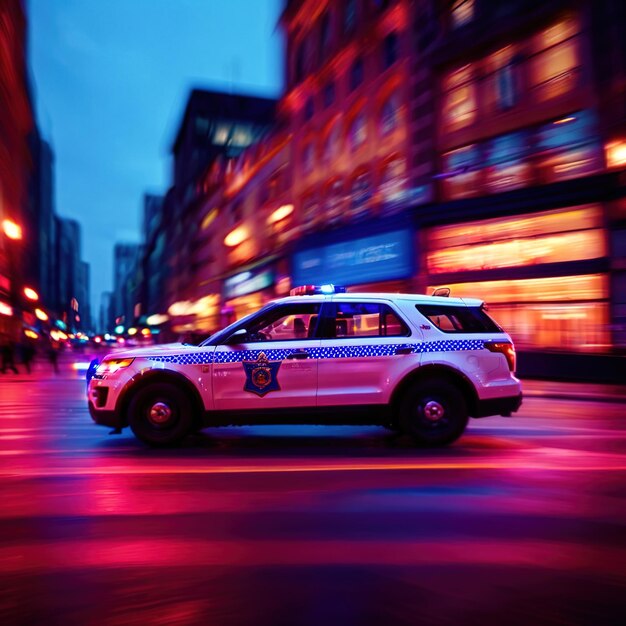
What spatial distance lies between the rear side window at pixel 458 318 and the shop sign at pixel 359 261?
17.9 meters

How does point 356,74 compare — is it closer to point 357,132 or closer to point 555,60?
point 357,132

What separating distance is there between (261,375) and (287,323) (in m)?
0.72

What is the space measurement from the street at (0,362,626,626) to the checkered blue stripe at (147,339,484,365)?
1057 mm

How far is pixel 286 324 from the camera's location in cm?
748

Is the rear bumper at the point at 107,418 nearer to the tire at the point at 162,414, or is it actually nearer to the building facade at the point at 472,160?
the tire at the point at 162,414

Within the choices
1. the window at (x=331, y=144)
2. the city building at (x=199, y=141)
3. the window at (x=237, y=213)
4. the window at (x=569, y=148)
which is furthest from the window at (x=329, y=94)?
the city building at (x=199, y=141)

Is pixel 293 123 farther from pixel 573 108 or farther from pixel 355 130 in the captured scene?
pixel 573 108

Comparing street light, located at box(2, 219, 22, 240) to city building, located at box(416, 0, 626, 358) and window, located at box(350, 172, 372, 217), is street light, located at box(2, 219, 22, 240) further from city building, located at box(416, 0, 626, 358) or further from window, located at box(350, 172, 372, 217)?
→ city building, located at box(416, 0, 626, 358)

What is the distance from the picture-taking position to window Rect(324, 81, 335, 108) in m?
33.2

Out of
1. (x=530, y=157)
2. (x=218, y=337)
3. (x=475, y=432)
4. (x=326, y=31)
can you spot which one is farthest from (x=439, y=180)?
(x=218, y=337)

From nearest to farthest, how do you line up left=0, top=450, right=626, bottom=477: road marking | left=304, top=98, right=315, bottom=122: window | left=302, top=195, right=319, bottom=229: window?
left=0, top=450, right=626, bottom=477: road marking, left=302, top=195, right=319, bottom=229: window, left=304, top=98, right=315, bottom=122: window

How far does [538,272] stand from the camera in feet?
71.6

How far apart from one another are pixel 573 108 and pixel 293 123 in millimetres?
19738

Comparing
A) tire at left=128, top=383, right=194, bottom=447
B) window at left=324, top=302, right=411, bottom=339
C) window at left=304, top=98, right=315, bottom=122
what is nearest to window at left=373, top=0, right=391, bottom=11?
window at left=304, top=98, right=315, bottom=122
